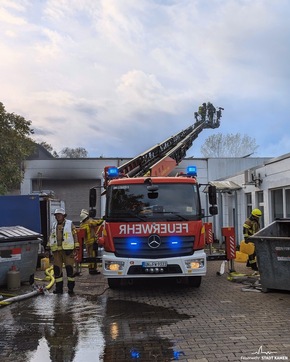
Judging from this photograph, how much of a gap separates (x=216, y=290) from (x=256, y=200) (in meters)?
7.75

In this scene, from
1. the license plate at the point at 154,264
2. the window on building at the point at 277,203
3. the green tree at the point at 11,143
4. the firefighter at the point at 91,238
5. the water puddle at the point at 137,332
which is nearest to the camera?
the water puddle at the point at 137,332

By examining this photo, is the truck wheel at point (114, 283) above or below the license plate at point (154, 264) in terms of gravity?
below

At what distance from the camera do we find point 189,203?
902 centimetres

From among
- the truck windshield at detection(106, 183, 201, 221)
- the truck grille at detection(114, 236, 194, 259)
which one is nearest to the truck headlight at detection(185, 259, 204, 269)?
the truck grille at detection(114, 236, 194, 259)

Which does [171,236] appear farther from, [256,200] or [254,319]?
[256,200]

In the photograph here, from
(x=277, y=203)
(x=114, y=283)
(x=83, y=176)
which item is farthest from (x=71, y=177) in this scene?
(x=114, y=283)

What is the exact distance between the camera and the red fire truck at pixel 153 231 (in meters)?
8.58

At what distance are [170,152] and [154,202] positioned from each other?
6607 mm

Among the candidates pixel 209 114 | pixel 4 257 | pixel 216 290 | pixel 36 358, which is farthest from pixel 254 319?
pixel 209 114

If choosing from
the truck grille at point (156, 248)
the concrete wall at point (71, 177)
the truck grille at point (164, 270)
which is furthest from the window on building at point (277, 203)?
the concrete wall at point (71, 177)

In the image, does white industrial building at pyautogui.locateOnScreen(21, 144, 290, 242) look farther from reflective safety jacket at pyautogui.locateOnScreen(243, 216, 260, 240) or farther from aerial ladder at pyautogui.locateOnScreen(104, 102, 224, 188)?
reflective safety jacket at pyautogui.locateOnScreen(243, 216, 260, 240)

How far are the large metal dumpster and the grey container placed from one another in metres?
4.90

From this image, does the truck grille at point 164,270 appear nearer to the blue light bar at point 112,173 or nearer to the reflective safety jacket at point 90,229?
the blue light bar at point 112,173

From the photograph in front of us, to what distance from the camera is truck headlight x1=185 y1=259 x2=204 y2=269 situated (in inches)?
339
